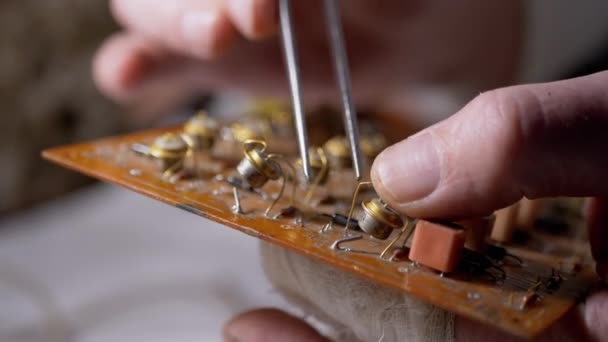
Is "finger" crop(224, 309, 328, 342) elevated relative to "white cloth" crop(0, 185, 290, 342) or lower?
elevated

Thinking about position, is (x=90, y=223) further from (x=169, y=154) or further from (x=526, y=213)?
(x=526, y=213)

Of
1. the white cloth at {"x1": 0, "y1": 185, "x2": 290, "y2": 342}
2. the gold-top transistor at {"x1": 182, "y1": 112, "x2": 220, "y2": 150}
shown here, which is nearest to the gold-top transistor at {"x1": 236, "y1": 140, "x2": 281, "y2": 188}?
the gold-top transistor at {"x1": 182, "y1": 112, "x2": 220, "y2": 150}

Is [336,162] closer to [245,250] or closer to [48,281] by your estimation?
[245,250]

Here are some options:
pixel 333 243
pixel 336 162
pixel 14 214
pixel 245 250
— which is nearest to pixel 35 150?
pixel 14 214

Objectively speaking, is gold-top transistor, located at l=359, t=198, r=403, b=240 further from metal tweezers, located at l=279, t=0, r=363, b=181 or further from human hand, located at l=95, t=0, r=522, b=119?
human hand, located at l=95, t=0, r=522, b=119

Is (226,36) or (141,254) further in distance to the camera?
(141,254)

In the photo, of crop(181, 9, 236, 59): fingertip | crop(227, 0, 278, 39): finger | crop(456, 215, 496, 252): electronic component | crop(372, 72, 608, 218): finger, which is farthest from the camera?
crop(181, 9, 236, 59): fingertip

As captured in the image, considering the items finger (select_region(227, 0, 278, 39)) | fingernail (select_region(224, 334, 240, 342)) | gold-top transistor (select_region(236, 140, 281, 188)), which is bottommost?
fingernail (select_region(224, 334, 240, 342))

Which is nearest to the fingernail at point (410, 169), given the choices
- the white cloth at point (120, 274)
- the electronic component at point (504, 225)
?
the electronic component at point (504, 225)
